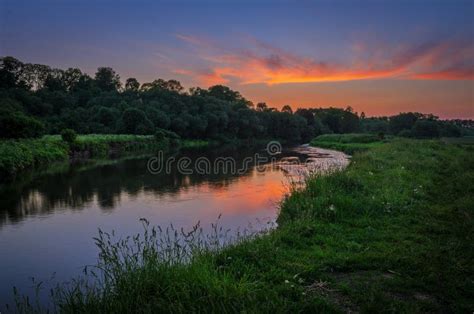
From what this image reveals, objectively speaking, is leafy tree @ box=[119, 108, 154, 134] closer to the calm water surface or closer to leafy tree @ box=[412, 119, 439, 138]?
the calm water surface

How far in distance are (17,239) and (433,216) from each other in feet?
38.0

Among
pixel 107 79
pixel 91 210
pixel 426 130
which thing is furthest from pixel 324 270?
pixel 107 79

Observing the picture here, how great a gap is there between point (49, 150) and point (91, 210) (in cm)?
2288

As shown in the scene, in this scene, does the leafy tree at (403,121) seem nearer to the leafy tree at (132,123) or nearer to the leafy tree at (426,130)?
the leafy tree at (426,130)

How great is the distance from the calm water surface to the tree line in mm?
16148

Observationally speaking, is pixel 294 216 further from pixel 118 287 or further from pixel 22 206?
pixel 22 206

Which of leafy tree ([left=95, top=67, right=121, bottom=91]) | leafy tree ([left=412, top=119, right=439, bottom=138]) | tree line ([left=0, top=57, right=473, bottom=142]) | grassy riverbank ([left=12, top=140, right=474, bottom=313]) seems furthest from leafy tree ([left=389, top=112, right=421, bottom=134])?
grassy riverbank ([left=12, top=140, right=474, bottom=313])

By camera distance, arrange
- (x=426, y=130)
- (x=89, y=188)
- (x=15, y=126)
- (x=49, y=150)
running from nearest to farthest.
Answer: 1. (x=89, y=188)
2. (x=15, y=126)
3. (x=49, y=150)
4. (x=426, y=130)

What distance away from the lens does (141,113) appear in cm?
7319

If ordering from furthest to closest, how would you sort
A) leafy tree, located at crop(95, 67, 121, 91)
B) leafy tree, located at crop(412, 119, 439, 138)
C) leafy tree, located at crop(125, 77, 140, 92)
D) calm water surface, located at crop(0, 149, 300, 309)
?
leafy tree, located at crop(125, 77, 140, 92)
leafy tree, located at crop(95, 67, 121, 91)
leafy tree, located at crop(412, 119, 439, 138)
calm water surface, located at crop(0, 149, 300, 309)

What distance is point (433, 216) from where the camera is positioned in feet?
30.0

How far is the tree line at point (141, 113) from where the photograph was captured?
227 ft

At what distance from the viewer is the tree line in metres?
69.3

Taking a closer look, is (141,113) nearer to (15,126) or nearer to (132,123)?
(132,123)
